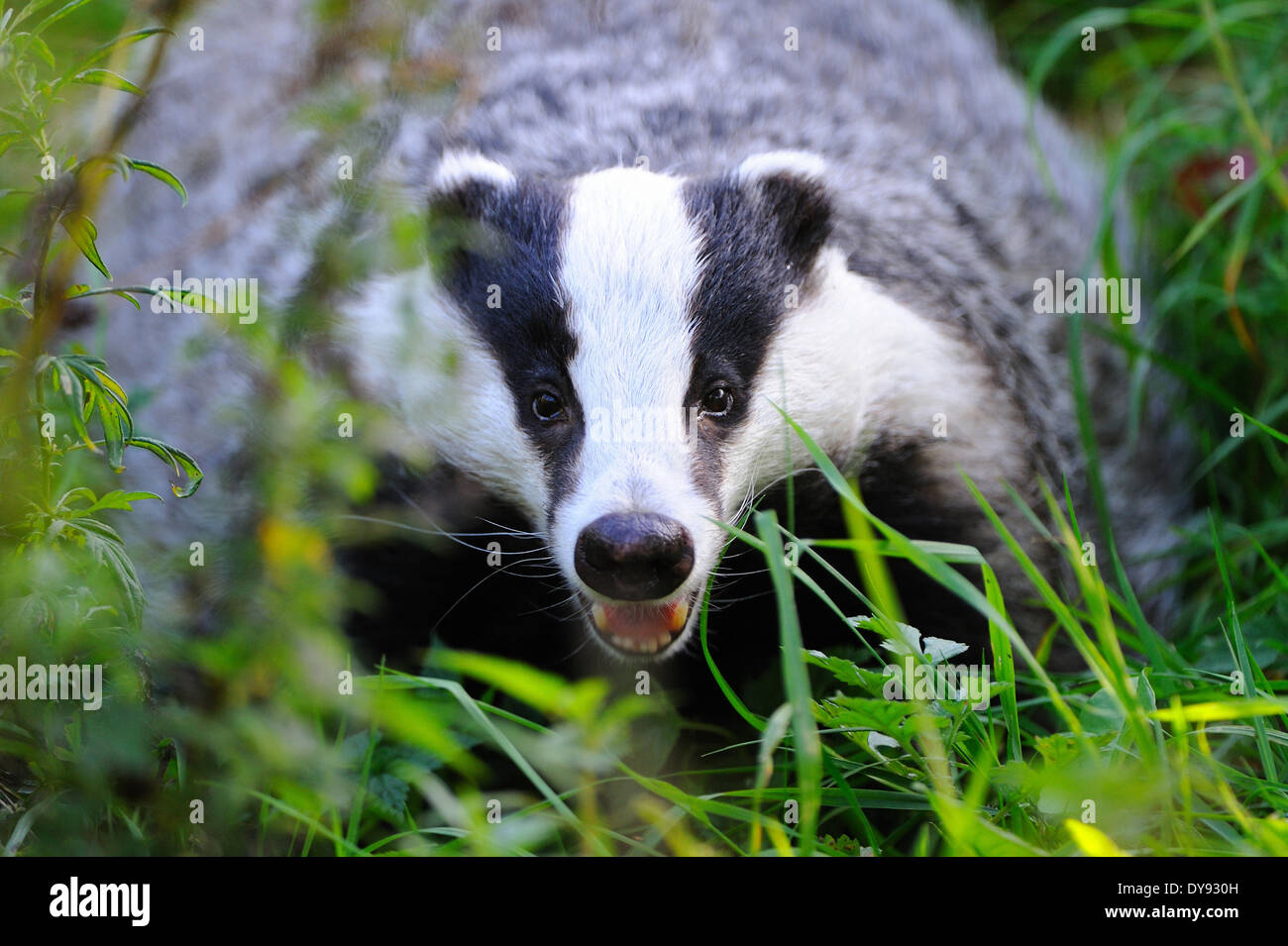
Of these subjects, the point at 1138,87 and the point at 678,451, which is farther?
the point at 1138,87

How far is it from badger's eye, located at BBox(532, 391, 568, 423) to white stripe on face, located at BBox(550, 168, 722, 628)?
57mm

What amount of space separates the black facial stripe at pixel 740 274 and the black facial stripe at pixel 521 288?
0.66 ft

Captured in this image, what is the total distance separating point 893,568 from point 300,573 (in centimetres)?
108

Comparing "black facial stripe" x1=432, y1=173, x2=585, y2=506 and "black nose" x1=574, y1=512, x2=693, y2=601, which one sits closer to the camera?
"black nose" x1=574, y1=512, x2=693, y2=601

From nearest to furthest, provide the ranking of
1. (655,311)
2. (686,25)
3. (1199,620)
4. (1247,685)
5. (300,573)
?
(300,573)
(1247,685)
(655,311)
(1199,620)
(686,25)

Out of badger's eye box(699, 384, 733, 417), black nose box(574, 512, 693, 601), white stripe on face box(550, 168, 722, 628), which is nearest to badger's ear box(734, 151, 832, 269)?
white stripe on face box(550, 168, 722, 628)

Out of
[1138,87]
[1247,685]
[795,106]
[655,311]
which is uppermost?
[1138,87]

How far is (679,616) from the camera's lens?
6.48ft

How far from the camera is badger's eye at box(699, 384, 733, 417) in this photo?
203cm

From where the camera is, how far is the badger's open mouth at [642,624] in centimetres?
196

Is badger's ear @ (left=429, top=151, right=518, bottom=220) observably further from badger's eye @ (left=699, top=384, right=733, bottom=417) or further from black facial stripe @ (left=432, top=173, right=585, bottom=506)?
badger's eye @ (left=699, top=384, right=733, bottom=417)
